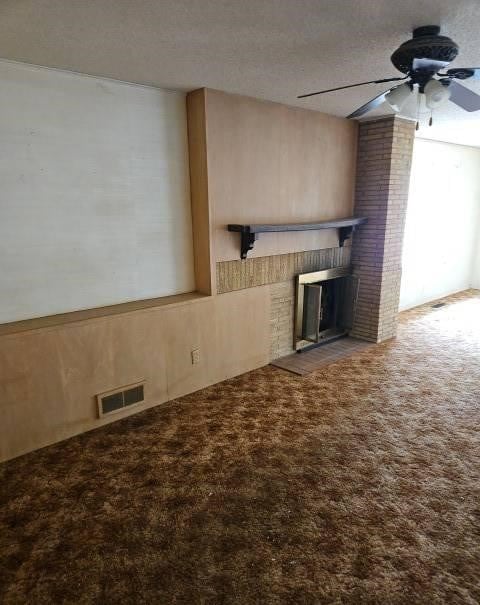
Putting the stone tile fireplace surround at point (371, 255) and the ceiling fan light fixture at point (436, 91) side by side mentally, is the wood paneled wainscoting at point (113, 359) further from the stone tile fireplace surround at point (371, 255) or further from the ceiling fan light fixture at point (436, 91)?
the ceiling fan light fixture at point (436, 91)

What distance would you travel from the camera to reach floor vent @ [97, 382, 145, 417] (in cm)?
295

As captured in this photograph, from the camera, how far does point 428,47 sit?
1.93 m

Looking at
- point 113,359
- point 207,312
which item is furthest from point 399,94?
point 113,359

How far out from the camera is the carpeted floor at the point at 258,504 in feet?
5.66

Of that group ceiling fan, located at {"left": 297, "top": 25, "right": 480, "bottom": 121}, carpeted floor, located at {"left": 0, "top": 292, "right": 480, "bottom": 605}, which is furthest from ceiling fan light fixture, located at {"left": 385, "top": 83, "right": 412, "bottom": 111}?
carpeted floor, located at {"left": 0, "top": 292, "right": 480, "bottom": 605}

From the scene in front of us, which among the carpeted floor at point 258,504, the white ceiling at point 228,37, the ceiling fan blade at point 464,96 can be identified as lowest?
the carpeted floor at point 258,504

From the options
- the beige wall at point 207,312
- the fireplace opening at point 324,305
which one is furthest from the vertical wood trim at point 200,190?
the fireplace opening at point 324,305

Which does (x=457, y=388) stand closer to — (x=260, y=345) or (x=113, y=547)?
(x=260, y=345)

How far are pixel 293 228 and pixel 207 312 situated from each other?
112 centimetres

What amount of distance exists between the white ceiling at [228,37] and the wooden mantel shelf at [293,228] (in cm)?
108

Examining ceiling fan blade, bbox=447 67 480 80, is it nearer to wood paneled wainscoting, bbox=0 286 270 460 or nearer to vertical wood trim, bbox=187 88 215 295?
vertical wood trim, bbox=187 88 215 295

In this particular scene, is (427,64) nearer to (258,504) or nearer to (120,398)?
(258,504)

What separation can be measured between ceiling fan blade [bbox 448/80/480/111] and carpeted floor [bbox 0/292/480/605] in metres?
2.16

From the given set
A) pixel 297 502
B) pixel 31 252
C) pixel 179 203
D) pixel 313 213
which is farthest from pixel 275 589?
pixel 313 213
